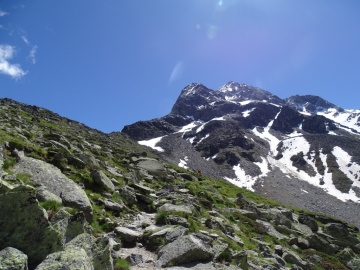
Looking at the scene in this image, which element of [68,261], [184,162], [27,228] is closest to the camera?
[68,261]

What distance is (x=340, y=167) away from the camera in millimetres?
189375

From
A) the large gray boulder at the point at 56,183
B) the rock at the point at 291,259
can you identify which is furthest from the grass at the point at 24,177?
the rock at the point at 291,259

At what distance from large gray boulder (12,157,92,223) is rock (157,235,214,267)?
3.56 metres

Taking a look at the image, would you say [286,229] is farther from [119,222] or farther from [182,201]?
[119,222]

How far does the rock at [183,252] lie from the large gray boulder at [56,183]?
11.7 ft

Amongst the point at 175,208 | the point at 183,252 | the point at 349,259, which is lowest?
the point at 349,259

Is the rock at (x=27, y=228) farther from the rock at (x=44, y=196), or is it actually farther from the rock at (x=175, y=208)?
the rock at (x=175, y=208)

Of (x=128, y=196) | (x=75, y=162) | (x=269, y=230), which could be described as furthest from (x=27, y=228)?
(x=269, y=230)

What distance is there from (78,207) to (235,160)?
627ft

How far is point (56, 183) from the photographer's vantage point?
14500 millimetres

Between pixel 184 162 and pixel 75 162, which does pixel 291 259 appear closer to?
pixel 75 162

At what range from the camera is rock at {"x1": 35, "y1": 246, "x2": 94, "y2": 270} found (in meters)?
6.95

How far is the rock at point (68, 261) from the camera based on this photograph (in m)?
6.95

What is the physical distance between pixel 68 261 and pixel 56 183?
8.11 m
